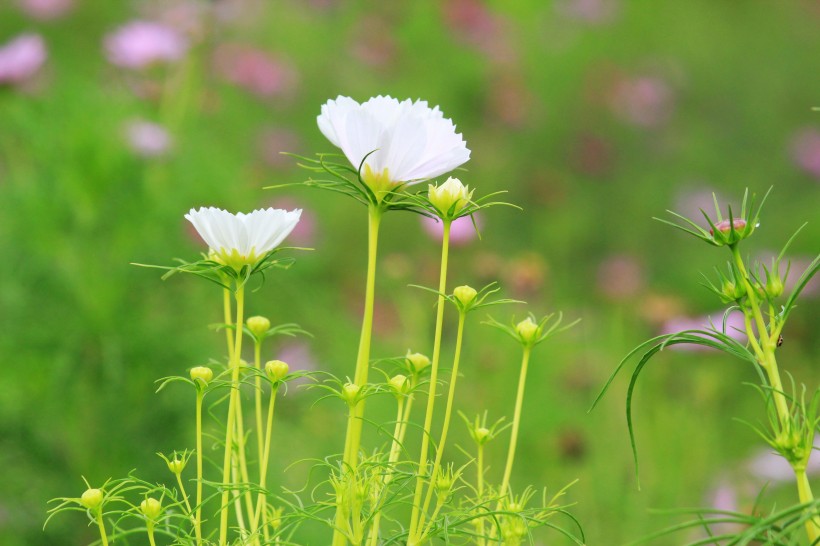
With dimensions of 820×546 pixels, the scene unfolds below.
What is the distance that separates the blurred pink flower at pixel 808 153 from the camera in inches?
103

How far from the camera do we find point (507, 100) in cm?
275

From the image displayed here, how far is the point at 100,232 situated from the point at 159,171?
16cm

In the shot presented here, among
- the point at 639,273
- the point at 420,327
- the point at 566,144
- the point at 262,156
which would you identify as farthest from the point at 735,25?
the point at 420,327

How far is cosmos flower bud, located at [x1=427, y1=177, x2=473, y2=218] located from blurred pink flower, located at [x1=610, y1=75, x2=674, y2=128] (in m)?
2.53

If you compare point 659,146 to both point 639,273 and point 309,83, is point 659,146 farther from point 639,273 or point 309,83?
point 309,83

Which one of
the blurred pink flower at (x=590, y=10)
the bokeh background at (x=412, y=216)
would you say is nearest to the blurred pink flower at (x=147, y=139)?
the bokeh background at (x=412, y=216)

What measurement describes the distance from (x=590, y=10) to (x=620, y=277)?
1.21 m

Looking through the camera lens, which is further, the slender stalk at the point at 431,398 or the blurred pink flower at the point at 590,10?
the blurred pink flower at the point at 590,10

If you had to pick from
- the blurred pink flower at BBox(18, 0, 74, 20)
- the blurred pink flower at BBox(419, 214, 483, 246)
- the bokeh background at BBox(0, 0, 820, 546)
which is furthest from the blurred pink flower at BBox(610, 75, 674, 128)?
the blurred pink flower at BBox(18, 0, 74, 20)

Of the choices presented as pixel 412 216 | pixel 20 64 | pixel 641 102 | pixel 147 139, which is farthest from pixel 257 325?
pixel 641 102

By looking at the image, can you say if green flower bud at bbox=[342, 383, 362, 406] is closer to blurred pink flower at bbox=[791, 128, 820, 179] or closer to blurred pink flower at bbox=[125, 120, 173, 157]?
blurred pink flower at bbox=[125, 120, 173, 157]

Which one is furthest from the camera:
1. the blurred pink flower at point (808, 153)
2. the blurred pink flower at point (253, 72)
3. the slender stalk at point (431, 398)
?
the blurred pink flower at point (253, 72)

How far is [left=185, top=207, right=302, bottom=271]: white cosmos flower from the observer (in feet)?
1.53

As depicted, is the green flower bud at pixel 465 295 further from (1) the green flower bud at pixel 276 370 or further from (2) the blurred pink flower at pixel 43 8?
(2) the blurred pink flower at pixel 43 8
